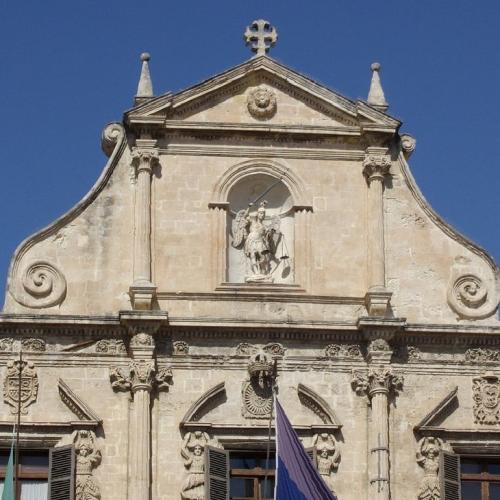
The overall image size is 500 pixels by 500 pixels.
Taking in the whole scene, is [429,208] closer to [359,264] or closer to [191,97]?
[359,264]

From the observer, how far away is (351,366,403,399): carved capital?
1367 inches

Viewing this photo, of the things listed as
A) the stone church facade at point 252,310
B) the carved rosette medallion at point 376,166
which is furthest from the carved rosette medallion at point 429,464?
the carved rosette medallion at point 376,166

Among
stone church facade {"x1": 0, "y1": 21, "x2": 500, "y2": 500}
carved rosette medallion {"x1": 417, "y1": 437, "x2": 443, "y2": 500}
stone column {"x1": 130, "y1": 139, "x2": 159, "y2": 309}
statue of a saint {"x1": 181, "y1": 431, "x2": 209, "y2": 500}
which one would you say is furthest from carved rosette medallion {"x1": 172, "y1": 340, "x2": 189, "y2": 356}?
carved rosette medallion {"x1": 417, "y1": 437, "x2": 443, "y2": 500}

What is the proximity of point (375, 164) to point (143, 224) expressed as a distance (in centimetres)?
356

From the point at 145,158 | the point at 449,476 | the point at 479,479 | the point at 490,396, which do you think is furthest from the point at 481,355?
the point at 145,158

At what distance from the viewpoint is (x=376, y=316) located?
115ft

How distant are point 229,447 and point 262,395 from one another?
2.91 feet

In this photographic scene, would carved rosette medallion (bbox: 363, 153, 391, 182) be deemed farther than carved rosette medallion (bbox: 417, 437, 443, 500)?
Yes

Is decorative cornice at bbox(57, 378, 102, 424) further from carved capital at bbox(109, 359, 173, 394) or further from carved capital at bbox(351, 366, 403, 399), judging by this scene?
carved capital at bbox(351, 366, 403, 399)

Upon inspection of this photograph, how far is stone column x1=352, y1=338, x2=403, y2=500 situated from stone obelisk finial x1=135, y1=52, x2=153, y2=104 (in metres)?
5.00

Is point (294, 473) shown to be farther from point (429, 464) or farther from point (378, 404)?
point (429, 464)

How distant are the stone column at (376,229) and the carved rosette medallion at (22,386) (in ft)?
16.1

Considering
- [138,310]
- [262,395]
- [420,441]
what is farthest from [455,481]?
[138,310]

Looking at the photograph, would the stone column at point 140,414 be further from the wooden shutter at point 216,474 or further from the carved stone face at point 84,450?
the wooden shutter at point 216,474
